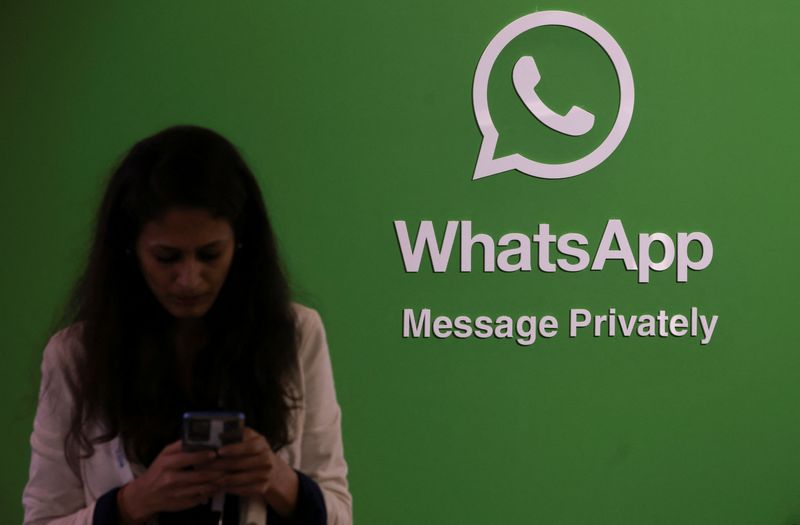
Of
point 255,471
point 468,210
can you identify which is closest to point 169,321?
point 255,471

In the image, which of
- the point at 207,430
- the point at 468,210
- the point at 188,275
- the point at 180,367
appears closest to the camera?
the point at 207,430

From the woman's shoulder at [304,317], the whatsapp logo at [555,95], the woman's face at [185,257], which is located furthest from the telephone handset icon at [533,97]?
the woman's face at [185,257]

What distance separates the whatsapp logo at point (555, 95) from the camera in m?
3.42

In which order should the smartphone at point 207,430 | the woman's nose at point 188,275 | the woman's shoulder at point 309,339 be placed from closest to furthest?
the smartphone at point 207,430
the woman's nose at point 188,275
the woman's shoulder at point 309,339

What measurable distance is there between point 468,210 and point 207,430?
204cm

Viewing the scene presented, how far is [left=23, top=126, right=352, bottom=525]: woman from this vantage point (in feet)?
5.13

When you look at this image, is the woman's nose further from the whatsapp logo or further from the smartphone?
the whatsapp logo

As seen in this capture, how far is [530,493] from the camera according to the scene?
341 cm

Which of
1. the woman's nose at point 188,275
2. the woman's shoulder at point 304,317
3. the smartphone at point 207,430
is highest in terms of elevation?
the woman's nose at point 188,275

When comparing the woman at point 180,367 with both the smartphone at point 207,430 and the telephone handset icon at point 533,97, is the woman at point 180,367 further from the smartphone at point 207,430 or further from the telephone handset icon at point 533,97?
the telephone handset icon at point 533,97

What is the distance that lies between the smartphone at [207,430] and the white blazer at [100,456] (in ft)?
0.48

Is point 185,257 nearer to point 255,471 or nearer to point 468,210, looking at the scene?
point 255,471

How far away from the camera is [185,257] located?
159 centimetres

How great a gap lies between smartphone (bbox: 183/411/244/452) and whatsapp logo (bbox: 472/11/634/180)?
2.09 m
